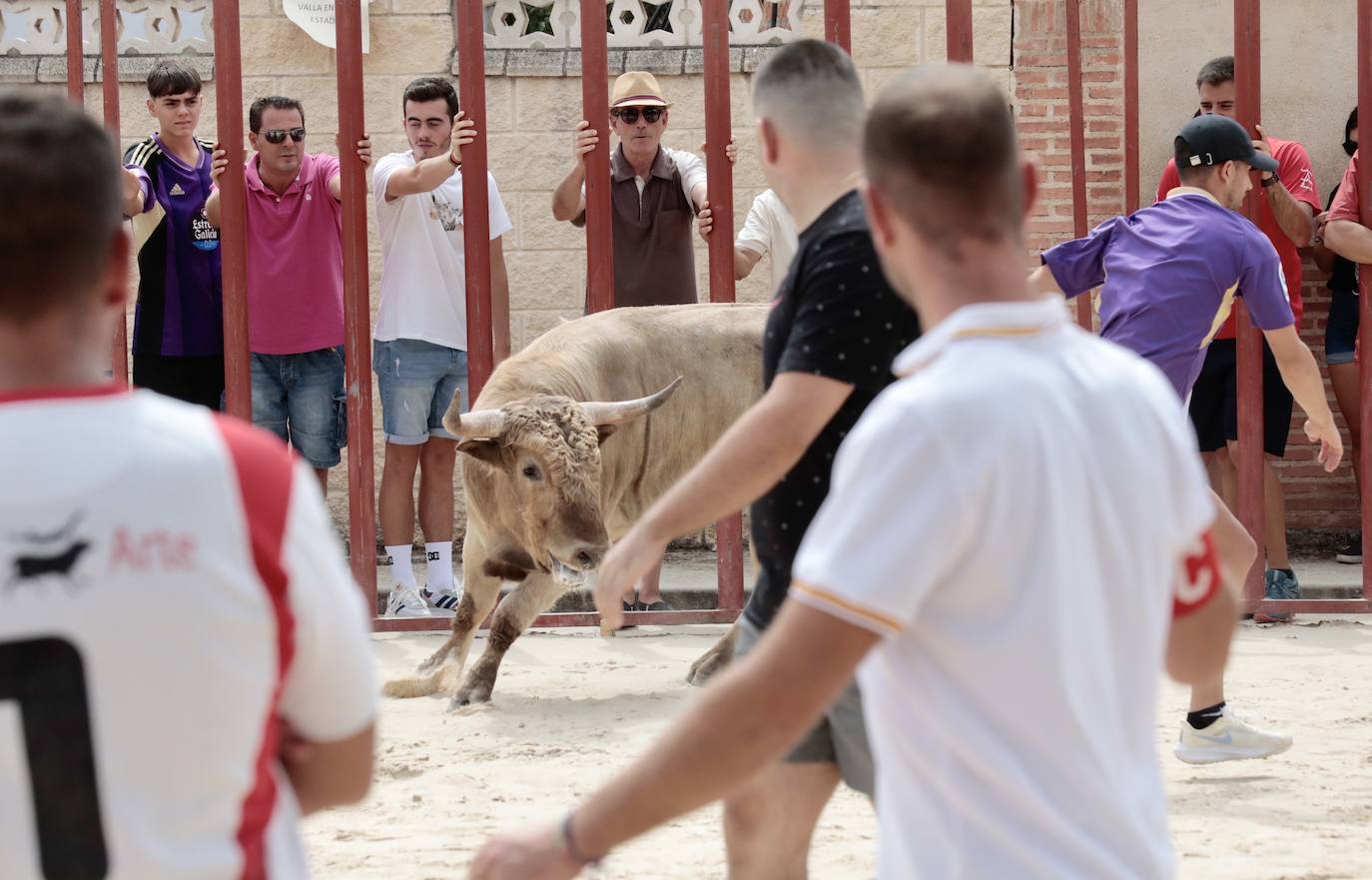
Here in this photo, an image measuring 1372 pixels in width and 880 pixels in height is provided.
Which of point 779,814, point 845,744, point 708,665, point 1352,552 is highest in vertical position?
point 845,744

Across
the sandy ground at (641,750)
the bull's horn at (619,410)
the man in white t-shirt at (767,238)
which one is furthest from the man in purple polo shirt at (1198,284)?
the man in white t-shirt at (767,238)

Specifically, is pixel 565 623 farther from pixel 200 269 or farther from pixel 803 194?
pixel 803 194

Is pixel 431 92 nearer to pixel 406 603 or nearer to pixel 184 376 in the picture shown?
pixel 184 376

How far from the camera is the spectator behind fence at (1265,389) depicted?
8070 mm

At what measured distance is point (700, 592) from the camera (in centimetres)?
907

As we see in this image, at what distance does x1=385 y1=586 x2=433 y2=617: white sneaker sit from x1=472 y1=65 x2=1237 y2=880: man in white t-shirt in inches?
240

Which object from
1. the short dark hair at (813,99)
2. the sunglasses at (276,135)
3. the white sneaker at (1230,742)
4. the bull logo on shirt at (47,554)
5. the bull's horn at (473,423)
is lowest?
the white sneaker at (1230,742)

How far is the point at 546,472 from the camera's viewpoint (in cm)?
647

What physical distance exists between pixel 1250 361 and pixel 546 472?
3449 mm

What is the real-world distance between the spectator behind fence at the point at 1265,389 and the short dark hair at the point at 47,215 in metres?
6.99

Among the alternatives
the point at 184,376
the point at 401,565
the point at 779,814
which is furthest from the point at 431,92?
the point at 779,814

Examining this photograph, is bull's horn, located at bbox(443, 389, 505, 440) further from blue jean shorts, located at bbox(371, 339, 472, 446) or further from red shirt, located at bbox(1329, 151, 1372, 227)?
red shirt, located at bbox(1329, 151, 1372, 227)

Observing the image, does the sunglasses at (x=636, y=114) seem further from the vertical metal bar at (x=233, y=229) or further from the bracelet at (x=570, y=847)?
the bracelet at (x=570, y=847)

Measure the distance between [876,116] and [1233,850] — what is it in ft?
10.5
